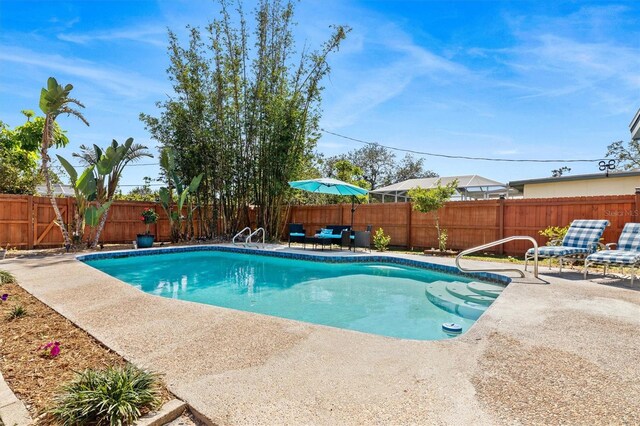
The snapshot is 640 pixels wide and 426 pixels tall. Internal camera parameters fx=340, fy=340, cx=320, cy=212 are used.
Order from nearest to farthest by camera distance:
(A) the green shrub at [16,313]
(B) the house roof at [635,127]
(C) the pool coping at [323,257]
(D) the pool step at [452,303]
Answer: (A) the green shrub at [16,313] < (D) the pool step at [452,303] < (B) the house roof at [635,127] < (C) the pool coping at [323,257]

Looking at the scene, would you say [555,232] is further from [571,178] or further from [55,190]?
[55,190]

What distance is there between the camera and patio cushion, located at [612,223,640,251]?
600 centimetres

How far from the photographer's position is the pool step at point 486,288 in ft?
18.4

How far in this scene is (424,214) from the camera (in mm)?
11109

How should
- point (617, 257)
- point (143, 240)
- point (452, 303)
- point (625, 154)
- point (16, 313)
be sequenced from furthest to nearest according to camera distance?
point (625, 154)
point (143, 240)
point (617, 257)
point (452, 303)
point (16, 313)

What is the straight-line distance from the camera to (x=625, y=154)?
22422 mm

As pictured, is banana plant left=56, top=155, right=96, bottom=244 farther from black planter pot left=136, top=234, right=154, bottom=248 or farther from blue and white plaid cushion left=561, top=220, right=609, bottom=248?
blue and white plaid cushion left=561, top=220, right=609, bottom=248

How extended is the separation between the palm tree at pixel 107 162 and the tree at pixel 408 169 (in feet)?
71.5

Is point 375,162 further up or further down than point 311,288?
further up

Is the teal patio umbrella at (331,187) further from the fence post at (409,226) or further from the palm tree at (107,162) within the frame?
the palm tree at (107,162)

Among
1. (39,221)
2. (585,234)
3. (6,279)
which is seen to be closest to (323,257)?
(585,234)

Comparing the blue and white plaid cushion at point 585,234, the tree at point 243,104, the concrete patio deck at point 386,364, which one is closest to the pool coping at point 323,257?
the blue and white plaid cushion at point 585,234

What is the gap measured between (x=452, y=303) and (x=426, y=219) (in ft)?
20.2

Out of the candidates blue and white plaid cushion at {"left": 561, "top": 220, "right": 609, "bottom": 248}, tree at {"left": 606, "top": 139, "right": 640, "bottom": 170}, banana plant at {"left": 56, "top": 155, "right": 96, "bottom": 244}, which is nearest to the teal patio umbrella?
blue and white plaid cushion at {"left": 561, "top": 220, "right": 609, "bottom": 248}
